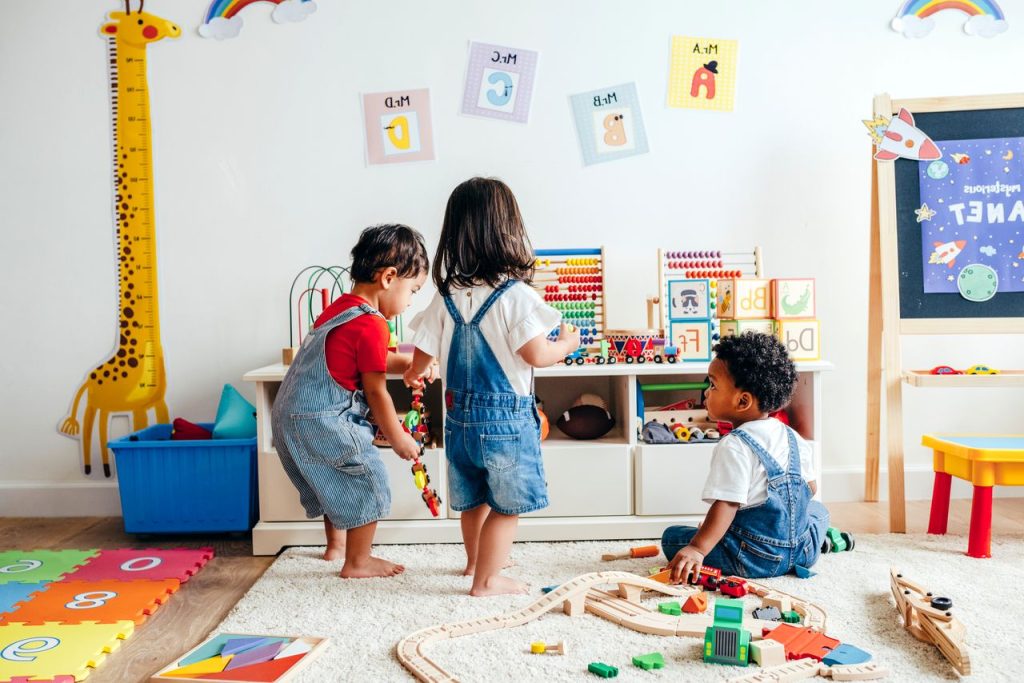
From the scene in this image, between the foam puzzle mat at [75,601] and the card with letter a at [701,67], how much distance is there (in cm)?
204

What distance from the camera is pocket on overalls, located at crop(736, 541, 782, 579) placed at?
2.08 meters

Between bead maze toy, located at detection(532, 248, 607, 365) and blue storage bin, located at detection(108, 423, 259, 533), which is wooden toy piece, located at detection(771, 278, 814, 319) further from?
blue storage bin, located at detection(108, 423, 259, 533)

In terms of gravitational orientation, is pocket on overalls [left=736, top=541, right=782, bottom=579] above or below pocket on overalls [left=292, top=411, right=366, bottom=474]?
below

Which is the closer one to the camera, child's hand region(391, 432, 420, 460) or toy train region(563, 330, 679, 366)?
child's hand region(391, 432, 420, 460)

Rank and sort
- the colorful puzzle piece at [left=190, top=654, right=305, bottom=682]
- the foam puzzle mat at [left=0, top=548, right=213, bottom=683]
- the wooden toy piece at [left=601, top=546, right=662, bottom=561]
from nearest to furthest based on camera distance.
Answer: the colorful puzzle piece at [left=190, top=654, right=305, bottom=682]
the foam puzzle mat at [left=0, top=548, right=213, bottom=683]
the wooden toy piece at [left=601, top=546, right=662, bottom=561]

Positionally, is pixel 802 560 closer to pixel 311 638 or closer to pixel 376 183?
pixel 311 638

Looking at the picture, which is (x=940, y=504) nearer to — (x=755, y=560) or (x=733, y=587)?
(x=755, y=560)

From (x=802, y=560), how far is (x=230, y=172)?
6.86ft

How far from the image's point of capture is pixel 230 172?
2902 mm

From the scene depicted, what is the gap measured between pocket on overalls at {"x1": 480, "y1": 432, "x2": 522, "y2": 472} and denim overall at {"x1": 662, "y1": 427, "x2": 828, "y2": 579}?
1.76ft

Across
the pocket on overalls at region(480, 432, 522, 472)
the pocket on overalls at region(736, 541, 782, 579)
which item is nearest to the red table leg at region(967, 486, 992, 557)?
the pocket on overalls at region(736, 541, 782, 579)

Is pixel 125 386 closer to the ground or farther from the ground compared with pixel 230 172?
closer to the ground

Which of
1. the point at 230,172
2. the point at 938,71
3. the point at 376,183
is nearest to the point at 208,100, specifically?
the point at 230,172

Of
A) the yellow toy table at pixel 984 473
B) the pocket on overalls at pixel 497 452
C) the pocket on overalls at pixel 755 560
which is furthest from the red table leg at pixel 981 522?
the pocket on overalls at pixel 497 452
